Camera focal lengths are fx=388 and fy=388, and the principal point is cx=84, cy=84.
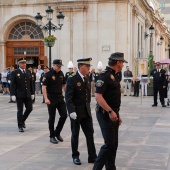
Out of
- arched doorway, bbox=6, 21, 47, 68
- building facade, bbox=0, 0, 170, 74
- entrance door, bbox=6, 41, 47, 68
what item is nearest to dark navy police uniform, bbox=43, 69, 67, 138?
building facade, bbox=0, 0, 170, 74

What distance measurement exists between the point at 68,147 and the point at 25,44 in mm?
21508

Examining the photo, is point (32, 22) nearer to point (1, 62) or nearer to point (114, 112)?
point (1, 62)

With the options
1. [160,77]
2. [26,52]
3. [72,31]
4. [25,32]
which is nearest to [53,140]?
[160,77]

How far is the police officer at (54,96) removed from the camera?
→ 28.5 ft

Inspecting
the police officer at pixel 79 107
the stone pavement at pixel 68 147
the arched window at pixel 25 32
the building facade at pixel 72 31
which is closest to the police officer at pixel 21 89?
the stone pavement at pixel 68 147

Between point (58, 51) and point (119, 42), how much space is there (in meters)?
4.43

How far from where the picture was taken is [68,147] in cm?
826

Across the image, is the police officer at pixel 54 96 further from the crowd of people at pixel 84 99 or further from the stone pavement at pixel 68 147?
the stone pavement at pixel 68 147

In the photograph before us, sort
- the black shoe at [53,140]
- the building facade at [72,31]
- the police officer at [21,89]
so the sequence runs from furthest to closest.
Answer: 1. the building facade at [72,31]
2. the police officer at [21,89]
3. the black shoe at [53,140]

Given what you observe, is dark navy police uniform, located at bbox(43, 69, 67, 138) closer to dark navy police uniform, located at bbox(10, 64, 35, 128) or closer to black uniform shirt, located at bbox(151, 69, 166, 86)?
dark navy police uniform, located at bbox(10, 64, 35, 128)

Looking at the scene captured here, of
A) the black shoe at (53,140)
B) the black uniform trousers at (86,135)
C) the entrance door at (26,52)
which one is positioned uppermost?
the entrance door at (26,52)

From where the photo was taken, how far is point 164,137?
9.47 m

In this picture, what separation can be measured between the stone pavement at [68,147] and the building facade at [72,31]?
14.8m

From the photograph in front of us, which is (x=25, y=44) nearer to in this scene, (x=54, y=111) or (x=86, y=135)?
(x=54, y=111)
